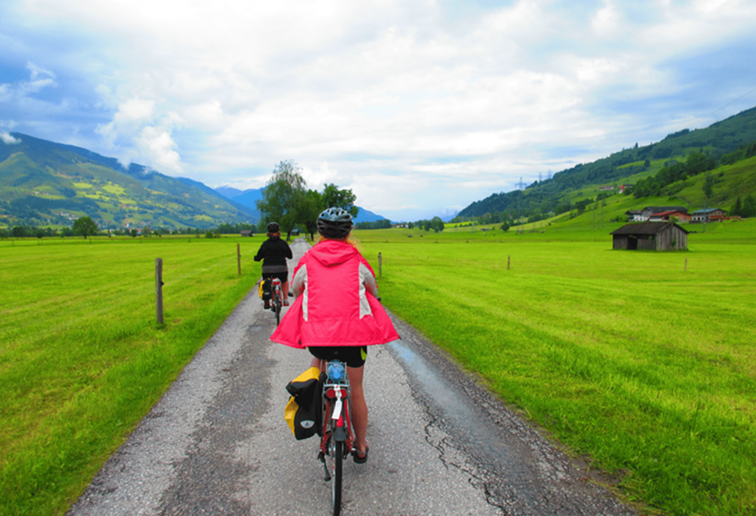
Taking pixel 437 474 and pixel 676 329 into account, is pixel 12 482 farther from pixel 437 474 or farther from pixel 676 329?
pixel 676 329

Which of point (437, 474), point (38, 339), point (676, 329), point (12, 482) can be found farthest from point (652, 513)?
point (38, 339)

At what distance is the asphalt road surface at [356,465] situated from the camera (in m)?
3.36

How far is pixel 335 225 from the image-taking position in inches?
144


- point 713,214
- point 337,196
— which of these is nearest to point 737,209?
point 713,214

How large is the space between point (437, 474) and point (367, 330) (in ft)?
5.71

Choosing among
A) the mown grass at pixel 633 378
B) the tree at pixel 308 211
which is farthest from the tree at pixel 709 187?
the mown grass at pixel 633 378

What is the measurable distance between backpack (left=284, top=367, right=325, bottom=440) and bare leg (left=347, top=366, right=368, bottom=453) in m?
0.38

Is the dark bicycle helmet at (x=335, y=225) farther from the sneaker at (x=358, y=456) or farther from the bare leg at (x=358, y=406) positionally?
the sneaker at (x=358, y=456)

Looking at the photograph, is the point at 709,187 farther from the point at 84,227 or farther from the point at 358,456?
the point at 84,227

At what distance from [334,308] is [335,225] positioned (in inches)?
32.7

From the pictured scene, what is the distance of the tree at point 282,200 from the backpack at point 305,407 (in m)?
75.2

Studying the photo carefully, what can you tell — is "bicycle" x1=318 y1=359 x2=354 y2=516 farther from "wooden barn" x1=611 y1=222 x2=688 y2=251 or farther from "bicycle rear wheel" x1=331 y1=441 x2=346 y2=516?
"wooden barn" x1=611 y1=222 x2=688 y2=251

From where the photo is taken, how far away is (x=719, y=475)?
3705 mm

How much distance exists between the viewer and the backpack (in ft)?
10.7
